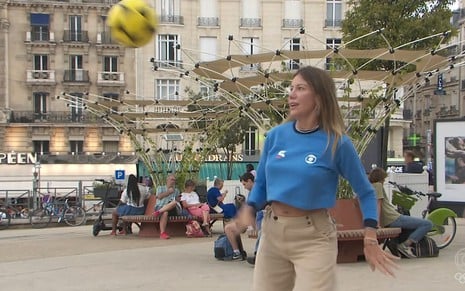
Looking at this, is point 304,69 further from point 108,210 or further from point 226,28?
point 226,28

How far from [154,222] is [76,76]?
44.1m

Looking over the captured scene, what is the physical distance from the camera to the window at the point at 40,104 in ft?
179

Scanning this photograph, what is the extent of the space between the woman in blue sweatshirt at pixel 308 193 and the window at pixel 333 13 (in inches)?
1955

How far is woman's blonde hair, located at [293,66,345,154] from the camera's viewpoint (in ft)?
12.7

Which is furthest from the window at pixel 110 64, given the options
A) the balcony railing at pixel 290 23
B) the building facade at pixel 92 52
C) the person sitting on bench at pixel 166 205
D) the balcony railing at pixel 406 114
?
the person sitting on bench at pixel 166 205

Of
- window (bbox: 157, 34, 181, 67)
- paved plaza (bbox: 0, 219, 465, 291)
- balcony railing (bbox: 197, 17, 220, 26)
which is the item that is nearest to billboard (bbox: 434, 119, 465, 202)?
paved plaza (bbox: 0, 219, 465, 291)

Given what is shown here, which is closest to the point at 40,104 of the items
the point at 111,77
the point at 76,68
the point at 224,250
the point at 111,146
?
the point at 76,68

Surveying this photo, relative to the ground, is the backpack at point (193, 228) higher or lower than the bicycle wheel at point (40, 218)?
higher

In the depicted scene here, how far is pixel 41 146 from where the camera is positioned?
55.6 m

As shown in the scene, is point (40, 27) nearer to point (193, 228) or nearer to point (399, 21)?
point (399, 21)

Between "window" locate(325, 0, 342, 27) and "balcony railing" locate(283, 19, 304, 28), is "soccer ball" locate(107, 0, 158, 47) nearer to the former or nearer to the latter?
"balcony railing" locate(283, 19, 304, 28)

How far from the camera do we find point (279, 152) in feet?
12.7

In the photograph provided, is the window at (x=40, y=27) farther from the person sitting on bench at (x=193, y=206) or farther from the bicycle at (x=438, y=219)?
the bicycle at (x=438, y=219)

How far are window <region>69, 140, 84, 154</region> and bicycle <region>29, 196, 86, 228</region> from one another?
36.8 m
